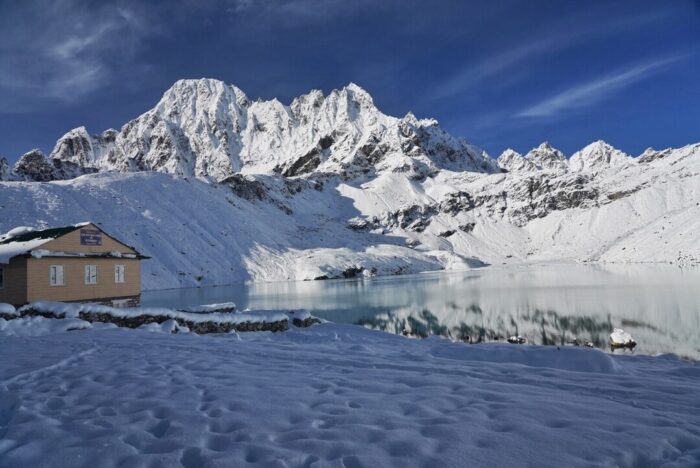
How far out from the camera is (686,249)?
8119cm

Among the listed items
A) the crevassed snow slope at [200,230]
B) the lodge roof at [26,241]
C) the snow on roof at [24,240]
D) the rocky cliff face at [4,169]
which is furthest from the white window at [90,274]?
the rocky cliff face at [4,169]

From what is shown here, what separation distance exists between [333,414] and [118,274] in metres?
36.1

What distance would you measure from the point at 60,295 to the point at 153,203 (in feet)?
221

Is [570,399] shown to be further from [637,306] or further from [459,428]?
[637,306]

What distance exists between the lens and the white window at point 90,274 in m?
33.7

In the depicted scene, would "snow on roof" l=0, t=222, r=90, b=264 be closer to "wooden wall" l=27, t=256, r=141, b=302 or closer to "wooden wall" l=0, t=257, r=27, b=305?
"wooden wall" l=0, t=257, r=27, b=305

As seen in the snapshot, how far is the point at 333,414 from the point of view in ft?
20.2

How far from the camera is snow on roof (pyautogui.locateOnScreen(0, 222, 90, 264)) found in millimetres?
29902

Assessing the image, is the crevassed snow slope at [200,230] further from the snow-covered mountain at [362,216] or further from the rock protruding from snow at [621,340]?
the rock protruding from snow at [621,340]

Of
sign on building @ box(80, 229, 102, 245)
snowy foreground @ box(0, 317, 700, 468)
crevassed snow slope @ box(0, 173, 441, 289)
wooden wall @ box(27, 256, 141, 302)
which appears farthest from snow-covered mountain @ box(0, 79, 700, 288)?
snowy foreground @ box(0, 317, 700, 468)

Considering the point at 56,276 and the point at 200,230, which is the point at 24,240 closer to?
the point at 56,276

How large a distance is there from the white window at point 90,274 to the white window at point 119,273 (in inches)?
78.8

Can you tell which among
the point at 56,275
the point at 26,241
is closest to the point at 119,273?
the point at 56,275

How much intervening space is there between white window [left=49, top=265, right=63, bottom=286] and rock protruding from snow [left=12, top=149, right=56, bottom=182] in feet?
529
